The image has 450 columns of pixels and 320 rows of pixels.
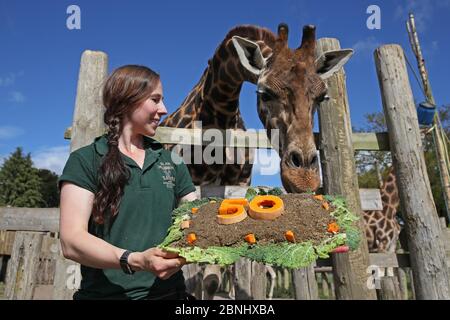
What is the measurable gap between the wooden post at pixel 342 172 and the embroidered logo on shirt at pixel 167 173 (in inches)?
86.5

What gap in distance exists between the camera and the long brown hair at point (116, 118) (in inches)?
77.4

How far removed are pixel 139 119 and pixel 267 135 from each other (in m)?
2.11

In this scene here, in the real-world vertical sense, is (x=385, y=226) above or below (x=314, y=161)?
above

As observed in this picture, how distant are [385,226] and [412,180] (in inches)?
253

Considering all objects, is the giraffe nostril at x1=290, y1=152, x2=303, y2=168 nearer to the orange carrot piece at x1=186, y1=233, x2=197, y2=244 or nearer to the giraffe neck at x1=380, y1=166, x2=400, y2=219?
the orange carrot piece at x1=186, y1=233, x2=197, y2=244

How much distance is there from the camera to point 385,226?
9.69 m

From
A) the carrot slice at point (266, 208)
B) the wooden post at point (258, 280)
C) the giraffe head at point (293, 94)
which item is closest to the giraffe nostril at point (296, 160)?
the giraffe head at point (293, 94)

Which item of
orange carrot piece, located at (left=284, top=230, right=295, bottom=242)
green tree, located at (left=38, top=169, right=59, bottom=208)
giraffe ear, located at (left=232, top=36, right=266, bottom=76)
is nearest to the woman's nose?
orange carrot piece, located at (left=284, top=230, right=295, bottom=242)

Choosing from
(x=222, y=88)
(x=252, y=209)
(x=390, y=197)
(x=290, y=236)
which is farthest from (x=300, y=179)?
(x=390, y=197)

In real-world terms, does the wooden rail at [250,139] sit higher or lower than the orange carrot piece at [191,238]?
higher

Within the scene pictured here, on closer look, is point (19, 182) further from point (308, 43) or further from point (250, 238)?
point (250, 238)

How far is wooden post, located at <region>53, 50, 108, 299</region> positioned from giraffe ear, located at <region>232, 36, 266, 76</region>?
5.04 ft

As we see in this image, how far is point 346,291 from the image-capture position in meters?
3.67

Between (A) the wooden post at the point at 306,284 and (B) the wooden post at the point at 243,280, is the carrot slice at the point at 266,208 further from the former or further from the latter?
(A) the wooden post at the point at 306,284
